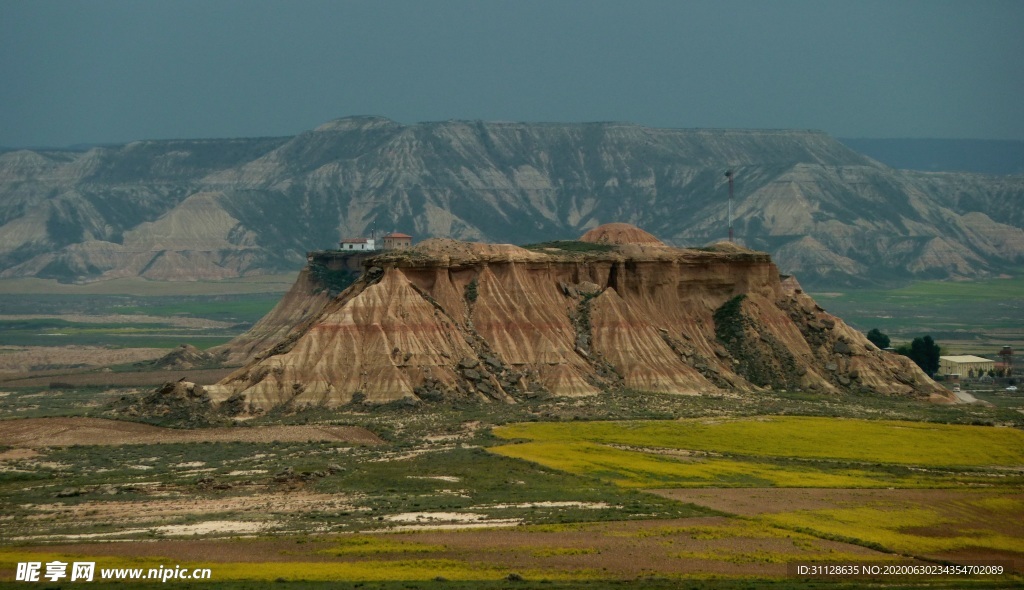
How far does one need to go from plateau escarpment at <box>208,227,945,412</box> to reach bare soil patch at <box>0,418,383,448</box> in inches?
268

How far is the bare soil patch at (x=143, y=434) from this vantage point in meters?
106

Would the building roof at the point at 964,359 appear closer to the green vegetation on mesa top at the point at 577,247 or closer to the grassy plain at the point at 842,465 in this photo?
the green vegetation on mesa top at the point at 577,247

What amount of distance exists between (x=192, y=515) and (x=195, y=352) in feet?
312

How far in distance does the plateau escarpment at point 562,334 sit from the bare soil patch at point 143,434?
6.82m

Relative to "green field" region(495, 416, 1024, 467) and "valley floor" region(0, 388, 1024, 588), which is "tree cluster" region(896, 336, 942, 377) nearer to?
"valley floor" region(0, 388, 1024, 588)

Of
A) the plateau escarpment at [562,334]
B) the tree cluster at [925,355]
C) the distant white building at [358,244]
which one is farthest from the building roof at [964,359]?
the distant white building at [358,244]

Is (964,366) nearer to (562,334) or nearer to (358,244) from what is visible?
(358,244)

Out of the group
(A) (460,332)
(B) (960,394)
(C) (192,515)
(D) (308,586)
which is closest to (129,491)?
(C) (192,515)

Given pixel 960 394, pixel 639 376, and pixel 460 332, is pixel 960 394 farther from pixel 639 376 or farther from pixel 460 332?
pixel 460 332

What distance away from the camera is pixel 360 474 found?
92.4 metres

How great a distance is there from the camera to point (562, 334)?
425 ft

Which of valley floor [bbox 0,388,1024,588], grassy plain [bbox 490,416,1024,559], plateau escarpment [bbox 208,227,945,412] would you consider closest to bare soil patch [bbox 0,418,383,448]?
valley floor [bbox 0,388,1024,588]

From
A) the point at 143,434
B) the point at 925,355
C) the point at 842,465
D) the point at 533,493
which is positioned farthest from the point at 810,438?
the point at 925,355

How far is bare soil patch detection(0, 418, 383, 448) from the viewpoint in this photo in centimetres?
10644
